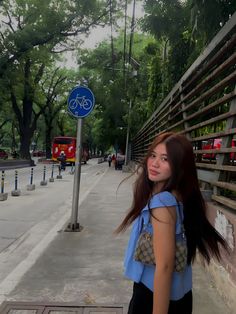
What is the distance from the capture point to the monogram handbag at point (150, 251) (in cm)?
209

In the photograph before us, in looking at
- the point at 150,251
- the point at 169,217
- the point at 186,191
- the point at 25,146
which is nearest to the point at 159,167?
the point at 186,191

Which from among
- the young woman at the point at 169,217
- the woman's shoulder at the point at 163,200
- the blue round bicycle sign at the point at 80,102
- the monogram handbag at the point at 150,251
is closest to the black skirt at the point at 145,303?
the young woman at the point at 169,217

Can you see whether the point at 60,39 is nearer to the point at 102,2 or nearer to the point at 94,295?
the point at 102,2

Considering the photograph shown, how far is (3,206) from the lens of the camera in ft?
40.2

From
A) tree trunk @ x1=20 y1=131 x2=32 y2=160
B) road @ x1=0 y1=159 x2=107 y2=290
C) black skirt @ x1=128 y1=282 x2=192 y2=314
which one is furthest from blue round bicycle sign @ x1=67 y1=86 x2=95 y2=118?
tree trunk @ x1=20 y1=131 x2=32 y2=160

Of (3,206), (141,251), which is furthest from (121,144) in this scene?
(141,251)

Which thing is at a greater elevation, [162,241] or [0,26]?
[0,26]

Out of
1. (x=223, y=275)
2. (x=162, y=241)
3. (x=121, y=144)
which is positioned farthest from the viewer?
(x=121, y=144)

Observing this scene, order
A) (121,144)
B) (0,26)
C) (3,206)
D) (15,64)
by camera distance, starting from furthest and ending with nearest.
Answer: (121,144)
(0,26)
(15,64)
(3,206)

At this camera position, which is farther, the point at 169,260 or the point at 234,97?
the point at 234,97

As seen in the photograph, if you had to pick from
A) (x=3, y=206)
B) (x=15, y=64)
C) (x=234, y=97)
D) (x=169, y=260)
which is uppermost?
(x=15, y=64)

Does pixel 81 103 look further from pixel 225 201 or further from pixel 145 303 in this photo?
pixel 145 303

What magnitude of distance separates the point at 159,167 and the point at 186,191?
0.17 m

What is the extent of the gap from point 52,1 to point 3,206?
2178cm
